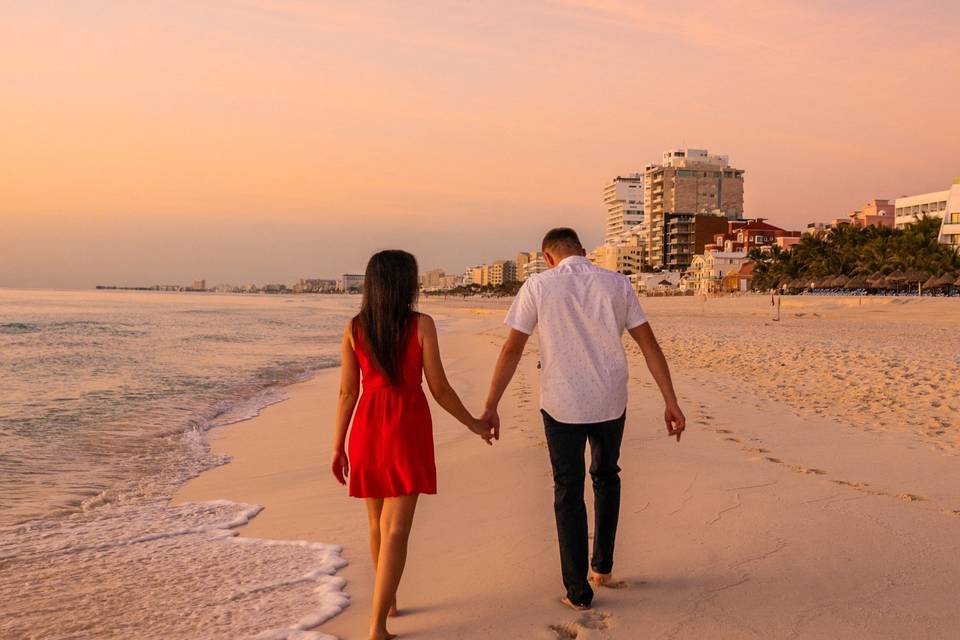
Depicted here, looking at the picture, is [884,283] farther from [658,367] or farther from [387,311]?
[387,311]

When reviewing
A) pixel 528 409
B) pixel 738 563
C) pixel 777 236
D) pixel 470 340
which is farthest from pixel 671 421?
pixel 777 236

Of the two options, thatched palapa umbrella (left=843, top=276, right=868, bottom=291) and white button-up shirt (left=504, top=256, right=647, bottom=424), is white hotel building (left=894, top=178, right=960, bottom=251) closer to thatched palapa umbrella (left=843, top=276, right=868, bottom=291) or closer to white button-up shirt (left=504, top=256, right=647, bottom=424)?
thatched palapa umbrella (left=843, top=276, right=868, bottom=291)

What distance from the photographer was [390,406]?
3.09 metres

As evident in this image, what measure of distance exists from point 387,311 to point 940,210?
93830 millimetres

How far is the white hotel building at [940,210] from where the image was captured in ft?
228

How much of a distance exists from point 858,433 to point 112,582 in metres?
6.52

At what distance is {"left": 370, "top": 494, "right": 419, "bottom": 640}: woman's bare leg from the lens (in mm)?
3109

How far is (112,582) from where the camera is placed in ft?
13.4

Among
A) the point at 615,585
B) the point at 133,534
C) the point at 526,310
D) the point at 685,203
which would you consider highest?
the point at 685,203

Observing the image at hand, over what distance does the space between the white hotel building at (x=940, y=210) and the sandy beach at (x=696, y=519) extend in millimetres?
68051

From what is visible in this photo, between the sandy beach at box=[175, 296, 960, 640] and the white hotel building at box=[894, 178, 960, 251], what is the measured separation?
6805 centimetres

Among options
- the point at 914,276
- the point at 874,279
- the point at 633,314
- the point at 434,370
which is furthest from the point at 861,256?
the point at 434,370

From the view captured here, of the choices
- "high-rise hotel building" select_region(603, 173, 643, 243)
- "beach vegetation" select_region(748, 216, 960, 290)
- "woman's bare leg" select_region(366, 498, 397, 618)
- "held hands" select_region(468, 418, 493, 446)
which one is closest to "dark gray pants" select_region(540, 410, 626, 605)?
"held hands" select_region(468, 418, 493, 446)

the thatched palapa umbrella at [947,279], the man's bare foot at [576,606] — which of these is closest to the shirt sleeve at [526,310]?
the man's bare foot at [576,606]
